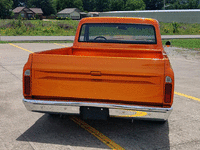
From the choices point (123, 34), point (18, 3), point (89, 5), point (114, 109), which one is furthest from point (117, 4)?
point (114, 109)

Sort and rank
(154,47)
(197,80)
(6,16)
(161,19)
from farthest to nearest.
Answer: (6,16)
(161,19)
(197,80)
(154,47)

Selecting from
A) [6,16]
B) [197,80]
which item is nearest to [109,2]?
[6,16]

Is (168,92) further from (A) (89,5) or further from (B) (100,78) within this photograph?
(A) (89,5)

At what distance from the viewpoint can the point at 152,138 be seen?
15.3ft

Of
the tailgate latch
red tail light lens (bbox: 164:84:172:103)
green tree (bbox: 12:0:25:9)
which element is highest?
Result: green tree (bbox: 12:0:25:9)

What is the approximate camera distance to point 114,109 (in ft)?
13.6

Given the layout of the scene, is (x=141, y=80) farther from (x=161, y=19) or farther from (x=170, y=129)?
(x=161, y=19)

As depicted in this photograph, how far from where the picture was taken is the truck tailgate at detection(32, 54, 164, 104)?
4082 mm

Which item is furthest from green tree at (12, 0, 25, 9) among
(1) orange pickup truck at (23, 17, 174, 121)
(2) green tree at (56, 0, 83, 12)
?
(1) orange pickup truck at (23, 17, 174, 121)

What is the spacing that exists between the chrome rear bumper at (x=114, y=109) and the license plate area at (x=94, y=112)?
0.06 meters

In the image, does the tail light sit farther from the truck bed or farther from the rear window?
the rear window

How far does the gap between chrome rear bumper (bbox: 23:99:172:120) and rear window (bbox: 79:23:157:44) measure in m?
2.21

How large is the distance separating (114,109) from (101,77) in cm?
50

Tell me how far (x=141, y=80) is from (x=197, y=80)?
5.91 metres
